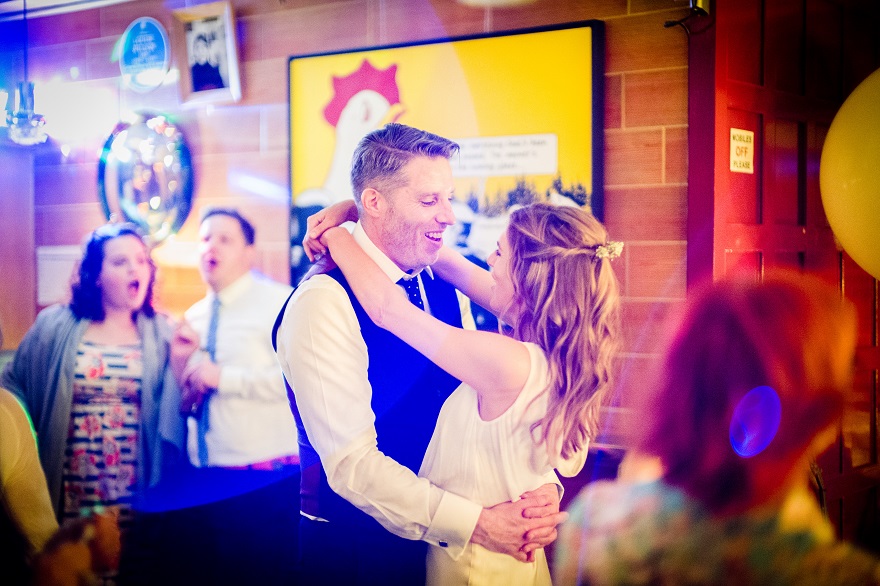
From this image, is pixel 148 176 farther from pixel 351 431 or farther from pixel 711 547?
pixel 711 547

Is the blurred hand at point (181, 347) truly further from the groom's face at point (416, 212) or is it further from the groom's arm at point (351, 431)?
the groom's face at point (416, 212)

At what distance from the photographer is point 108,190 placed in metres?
3.16

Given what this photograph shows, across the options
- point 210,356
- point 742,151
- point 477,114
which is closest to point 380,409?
point 477,114

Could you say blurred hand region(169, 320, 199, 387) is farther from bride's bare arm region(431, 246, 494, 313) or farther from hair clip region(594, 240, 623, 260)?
hair clip region(594, 240, 623, 260)

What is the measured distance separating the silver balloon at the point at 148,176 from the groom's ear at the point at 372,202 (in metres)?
1.26

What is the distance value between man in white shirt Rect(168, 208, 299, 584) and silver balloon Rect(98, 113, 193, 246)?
0.80 feet

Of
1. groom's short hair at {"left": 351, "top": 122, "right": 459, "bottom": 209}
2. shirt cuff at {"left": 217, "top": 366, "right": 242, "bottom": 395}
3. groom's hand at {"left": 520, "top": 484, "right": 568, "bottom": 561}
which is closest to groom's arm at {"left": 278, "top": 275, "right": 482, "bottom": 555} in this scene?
groom's hand at {"left": 520, "top": 484, "right": 568, "bottom": 561}

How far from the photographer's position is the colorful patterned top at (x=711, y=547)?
3.44ft

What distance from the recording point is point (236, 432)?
272cm

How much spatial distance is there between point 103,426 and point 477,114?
1.76 m

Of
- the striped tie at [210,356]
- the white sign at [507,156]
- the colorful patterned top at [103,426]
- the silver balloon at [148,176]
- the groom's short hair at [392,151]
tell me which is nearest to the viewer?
the groom's short hair at [392,151]

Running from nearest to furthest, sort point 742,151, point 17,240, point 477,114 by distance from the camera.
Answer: point 742,151 → point 477,114 → point 17,240

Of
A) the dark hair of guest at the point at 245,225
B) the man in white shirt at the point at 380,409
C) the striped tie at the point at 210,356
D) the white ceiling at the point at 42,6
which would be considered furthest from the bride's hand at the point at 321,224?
the white ceiling at the point at 42,6

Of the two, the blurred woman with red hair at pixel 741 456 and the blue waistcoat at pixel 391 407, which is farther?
the blue waistcoat at pixel 391 407
